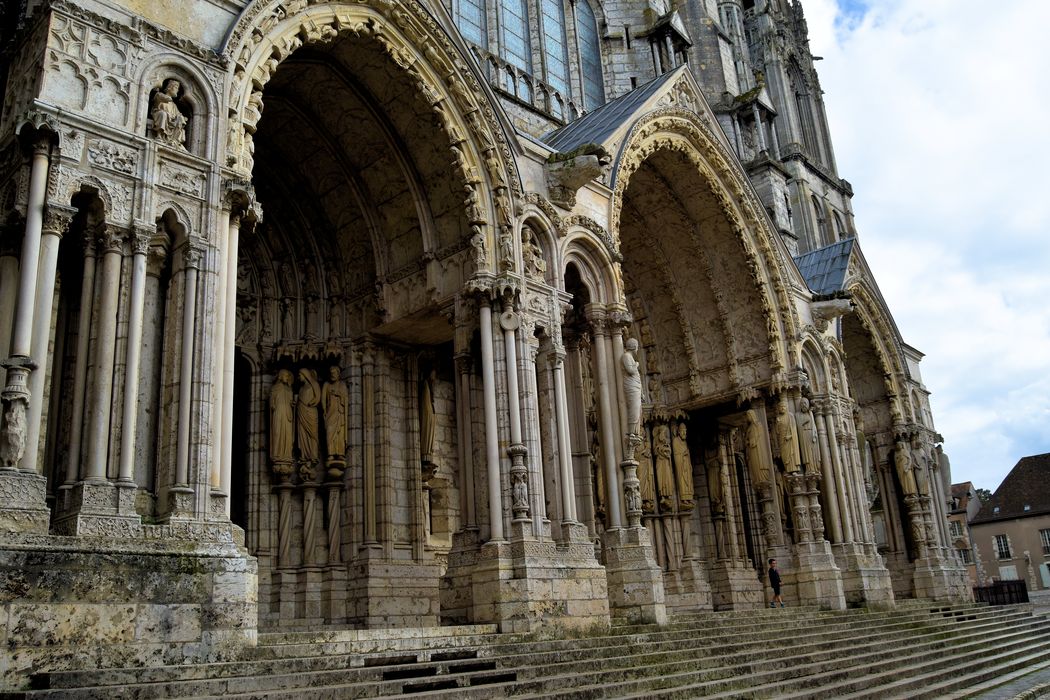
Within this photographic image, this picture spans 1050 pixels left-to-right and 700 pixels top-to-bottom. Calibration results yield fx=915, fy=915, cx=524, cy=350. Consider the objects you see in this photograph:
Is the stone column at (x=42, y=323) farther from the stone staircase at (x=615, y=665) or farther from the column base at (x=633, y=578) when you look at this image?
the column base at (x=633, y=578)

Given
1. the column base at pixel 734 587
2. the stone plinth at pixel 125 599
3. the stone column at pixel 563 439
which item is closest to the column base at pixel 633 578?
the stone column at pixel 563 439

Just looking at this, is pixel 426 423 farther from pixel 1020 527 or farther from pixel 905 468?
pixel 1020 527

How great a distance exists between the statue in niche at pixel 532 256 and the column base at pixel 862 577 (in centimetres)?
1047

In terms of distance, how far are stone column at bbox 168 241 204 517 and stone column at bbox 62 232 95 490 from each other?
→ 84 cm

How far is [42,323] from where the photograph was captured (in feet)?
27.3

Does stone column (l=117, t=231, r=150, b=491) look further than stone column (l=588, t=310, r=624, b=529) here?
No

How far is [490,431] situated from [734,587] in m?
10.2

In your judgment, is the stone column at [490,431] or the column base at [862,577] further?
the column base at [862,577]

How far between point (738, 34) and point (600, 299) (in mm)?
19396

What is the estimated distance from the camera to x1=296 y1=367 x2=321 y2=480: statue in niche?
14.2m

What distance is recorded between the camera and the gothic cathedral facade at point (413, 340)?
8.51 meters

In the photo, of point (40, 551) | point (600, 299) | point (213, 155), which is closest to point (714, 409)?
point (600, 299)

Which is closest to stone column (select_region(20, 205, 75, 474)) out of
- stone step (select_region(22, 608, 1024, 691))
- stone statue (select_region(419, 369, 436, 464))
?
stone step (select_region(22, 608, 1024, 691))

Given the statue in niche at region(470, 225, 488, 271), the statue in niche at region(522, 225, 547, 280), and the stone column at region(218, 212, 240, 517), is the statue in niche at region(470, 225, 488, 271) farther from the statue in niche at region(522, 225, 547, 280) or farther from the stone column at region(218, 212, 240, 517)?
the stone column at region(218, 212, 240, 517)
